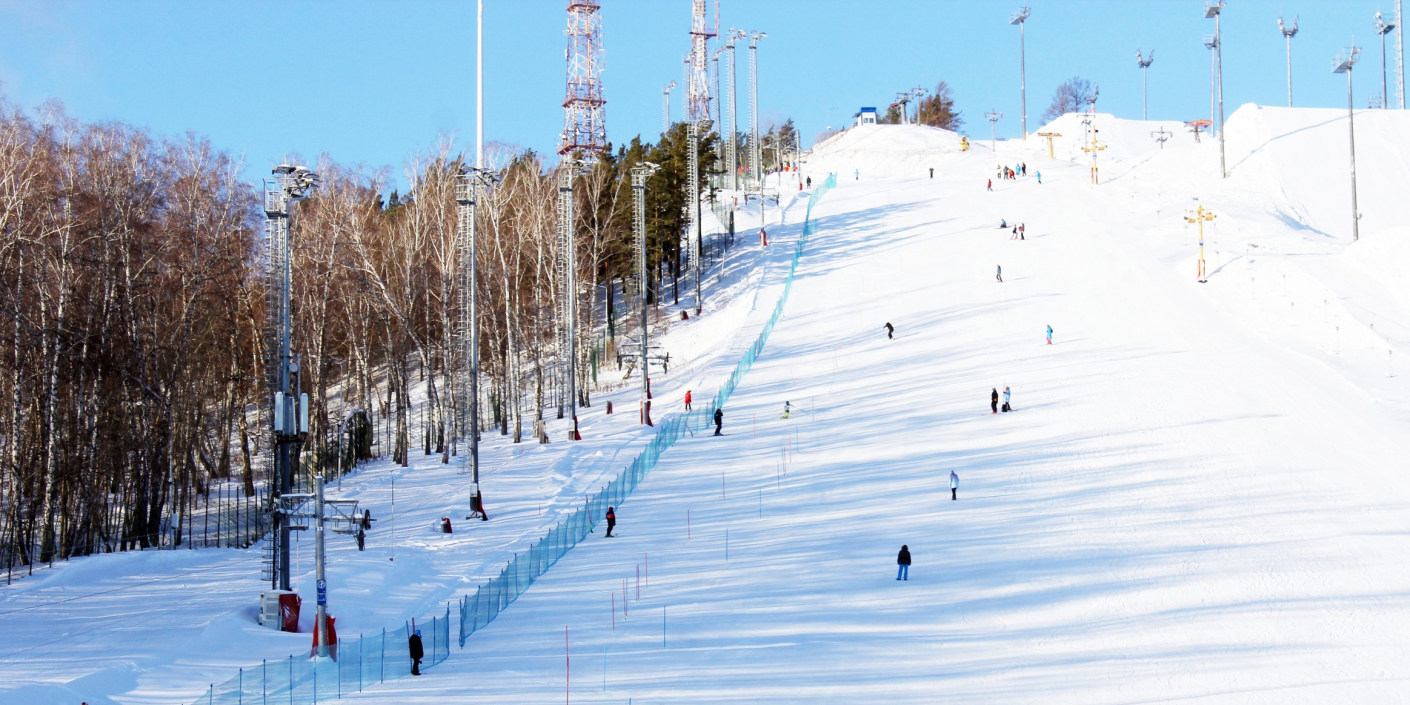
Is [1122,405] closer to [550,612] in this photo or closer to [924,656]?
[924,656]

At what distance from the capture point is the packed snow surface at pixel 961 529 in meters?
18.5

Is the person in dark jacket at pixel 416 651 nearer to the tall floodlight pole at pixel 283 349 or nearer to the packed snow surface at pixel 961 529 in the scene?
the packed snow surface at pixel 961 529

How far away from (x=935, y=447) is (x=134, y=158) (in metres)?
28.8

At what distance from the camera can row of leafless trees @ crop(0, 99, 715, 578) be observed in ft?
104

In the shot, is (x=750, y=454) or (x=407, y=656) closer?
(x=407, y=656)

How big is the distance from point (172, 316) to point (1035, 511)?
31.3m

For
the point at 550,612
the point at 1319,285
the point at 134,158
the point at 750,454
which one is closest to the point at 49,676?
the point at 550,612

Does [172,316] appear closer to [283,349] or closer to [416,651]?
[283,349]

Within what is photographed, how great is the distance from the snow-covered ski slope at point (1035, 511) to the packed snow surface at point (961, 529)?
0.32ft

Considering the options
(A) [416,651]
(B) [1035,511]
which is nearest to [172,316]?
(A) [416,651]

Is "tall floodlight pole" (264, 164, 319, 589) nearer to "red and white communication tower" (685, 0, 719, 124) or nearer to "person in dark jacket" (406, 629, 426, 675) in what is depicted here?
"person in dark jacket" (406, 629, 426, 675)

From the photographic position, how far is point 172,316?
40.5 m

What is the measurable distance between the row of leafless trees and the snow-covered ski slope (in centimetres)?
1426

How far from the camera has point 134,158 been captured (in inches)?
1502
